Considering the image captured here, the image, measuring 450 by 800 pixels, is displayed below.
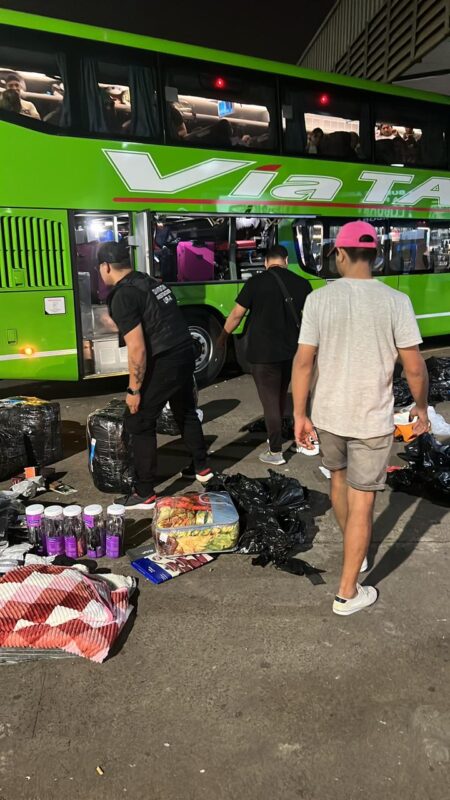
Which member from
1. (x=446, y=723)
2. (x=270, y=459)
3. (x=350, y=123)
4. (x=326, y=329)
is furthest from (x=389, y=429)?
(x=350, y=123)

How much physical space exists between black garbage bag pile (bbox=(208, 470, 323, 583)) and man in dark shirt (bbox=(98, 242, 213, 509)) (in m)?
0.60

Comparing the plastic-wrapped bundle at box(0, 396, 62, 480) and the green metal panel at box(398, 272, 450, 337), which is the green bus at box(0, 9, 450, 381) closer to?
the green metal panel at box(398, 272, 450, 337)

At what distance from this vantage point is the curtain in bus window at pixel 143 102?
701cm

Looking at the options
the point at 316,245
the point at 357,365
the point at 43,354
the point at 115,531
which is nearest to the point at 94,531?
the point at 115,531

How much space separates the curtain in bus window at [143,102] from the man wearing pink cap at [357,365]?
5.17 m

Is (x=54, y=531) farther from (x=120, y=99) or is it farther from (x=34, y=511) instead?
(x=120, y=99)

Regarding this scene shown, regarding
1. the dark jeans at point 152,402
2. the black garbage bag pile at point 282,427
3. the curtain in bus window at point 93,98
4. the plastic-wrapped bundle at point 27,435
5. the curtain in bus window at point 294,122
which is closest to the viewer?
the dark jeans at point 152,402

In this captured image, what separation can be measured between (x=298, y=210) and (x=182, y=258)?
1.95 metres

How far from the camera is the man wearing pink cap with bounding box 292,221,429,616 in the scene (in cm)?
278

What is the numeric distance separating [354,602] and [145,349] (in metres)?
2.16

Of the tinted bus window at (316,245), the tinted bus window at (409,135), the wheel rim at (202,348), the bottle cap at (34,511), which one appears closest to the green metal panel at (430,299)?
the tinted bus window at (316,245)

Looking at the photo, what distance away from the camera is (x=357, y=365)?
281 centimetres

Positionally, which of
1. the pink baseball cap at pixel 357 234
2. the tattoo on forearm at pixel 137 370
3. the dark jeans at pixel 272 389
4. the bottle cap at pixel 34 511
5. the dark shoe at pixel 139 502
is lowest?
the dark shoe at pixel 139 502

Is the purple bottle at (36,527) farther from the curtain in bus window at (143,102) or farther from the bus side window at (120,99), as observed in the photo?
the curtain in bus window at (143,102)
